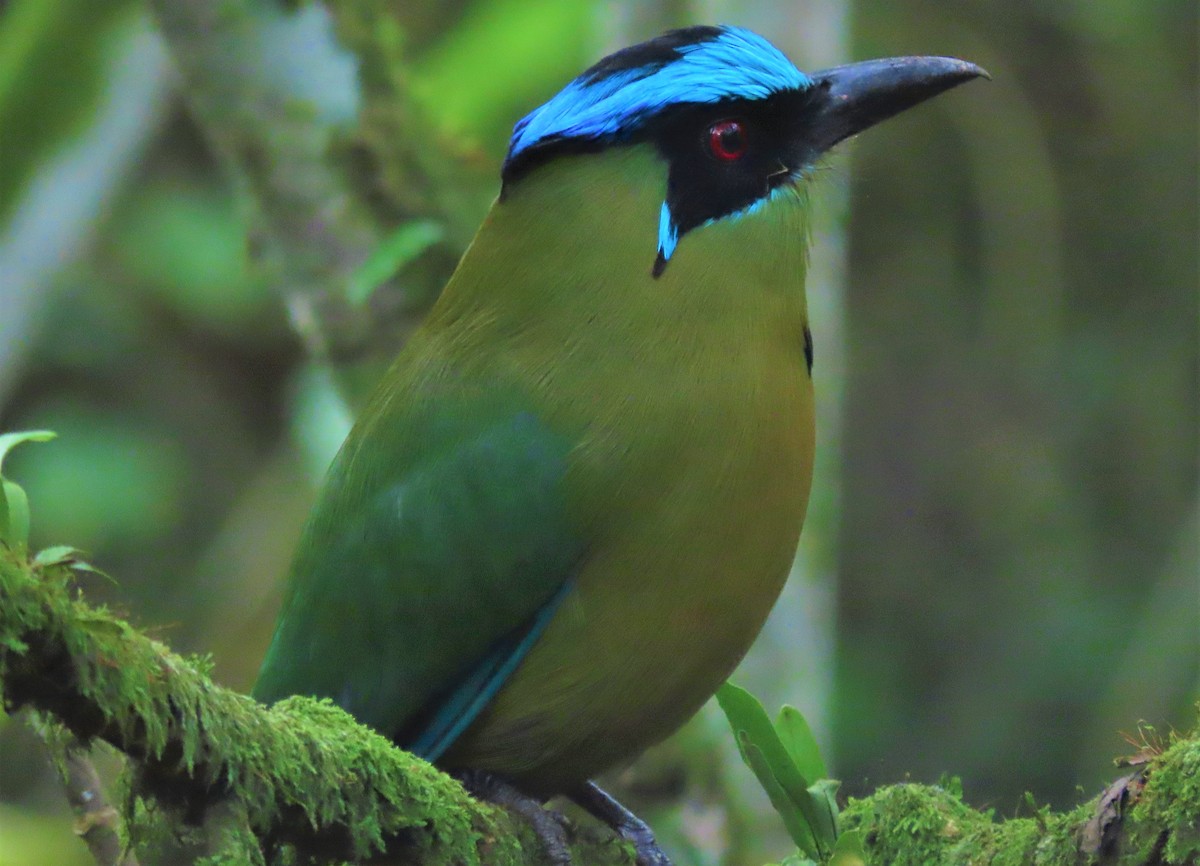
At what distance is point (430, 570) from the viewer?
10.6 ft

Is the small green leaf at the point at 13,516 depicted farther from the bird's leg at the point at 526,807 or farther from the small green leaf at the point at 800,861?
the small green leaf at the point at 800,861

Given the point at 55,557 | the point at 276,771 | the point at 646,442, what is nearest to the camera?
the point at 55,557

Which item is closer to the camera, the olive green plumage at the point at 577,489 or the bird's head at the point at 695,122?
the olive green plumage at the point at 577,489

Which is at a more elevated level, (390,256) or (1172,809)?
(390,256)

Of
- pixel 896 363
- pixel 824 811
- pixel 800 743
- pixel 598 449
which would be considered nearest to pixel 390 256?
pixel 598 449

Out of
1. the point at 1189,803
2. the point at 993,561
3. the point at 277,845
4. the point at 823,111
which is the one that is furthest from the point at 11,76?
the point at 993,561

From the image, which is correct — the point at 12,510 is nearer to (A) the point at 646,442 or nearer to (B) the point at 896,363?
Result: (A) the point at 646,442

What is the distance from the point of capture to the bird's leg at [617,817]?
10.7ft

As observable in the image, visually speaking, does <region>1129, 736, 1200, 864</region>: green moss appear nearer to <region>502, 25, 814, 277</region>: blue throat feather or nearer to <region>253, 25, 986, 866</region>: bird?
<region>253, 25, 986, 866</region>: bird

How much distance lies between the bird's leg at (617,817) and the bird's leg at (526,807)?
179 millimetres

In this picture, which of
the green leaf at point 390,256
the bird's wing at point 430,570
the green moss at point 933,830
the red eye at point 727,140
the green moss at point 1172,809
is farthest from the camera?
the green leaf at point 390,256

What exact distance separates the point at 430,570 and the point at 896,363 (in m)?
5.32

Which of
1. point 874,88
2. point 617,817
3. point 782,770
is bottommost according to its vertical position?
point 617,817

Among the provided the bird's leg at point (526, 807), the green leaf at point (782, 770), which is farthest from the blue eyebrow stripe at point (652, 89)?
the bird's leg at point (526, 807)
